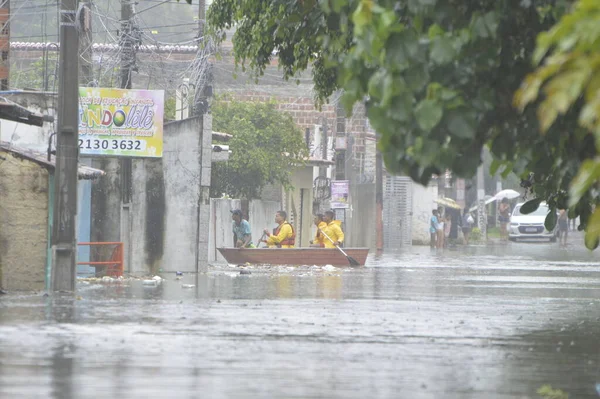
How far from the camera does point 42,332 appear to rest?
12430 millimetres

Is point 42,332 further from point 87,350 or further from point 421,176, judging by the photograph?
point 421,176

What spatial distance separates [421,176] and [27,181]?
12.9 meters

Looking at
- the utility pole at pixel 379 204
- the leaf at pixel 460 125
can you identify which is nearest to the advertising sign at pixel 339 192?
the utility pole at pixel 379 204

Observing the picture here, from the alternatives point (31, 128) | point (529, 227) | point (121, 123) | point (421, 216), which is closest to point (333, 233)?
point (121, 123)

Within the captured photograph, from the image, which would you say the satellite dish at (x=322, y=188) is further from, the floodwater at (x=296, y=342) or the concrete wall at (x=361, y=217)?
the floodwater at (x=296, y=342)

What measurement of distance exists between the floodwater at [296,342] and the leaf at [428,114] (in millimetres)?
2905

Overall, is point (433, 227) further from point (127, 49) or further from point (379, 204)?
point (127, 49)

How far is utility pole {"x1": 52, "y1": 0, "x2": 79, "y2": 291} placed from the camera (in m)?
18.2

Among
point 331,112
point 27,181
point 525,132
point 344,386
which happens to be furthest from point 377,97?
point 331,112

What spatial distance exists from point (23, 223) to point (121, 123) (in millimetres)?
5632

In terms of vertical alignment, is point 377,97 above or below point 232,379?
above

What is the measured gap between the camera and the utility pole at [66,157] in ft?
59.8

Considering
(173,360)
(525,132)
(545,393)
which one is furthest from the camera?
(173,360)

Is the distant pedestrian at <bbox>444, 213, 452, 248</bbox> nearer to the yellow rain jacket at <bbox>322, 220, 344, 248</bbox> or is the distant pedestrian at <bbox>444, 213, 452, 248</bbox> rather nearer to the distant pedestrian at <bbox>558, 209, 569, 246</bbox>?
the distant pedestrian at <bbox>558, 209, 569, 246</bbox>
